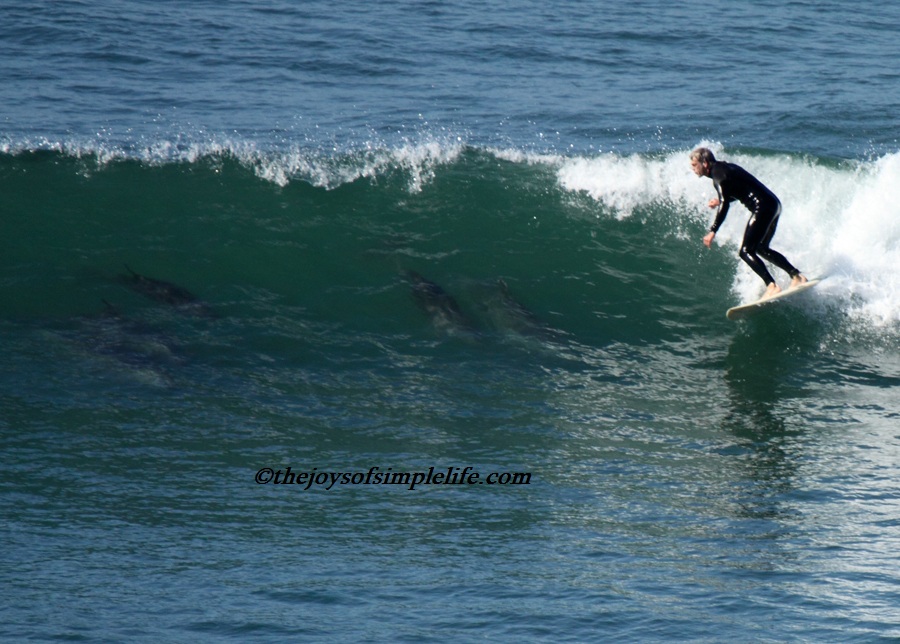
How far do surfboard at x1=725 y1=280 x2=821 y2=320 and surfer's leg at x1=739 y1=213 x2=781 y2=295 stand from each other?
0.16m

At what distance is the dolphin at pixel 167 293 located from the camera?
10.3 meters

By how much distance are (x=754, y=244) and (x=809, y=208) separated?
2.78 m

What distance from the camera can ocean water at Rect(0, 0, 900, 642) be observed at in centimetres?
587

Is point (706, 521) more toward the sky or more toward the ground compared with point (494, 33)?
more toward the ground

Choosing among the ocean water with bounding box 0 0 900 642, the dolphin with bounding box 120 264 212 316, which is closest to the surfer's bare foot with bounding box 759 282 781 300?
the ocean water with bounding box 0 0 900 642

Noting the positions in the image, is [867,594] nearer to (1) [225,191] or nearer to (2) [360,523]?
(2) [360,523]

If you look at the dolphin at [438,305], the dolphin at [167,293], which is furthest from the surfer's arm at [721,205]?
the dolphin at [167,293]

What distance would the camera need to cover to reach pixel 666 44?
66.5 ft

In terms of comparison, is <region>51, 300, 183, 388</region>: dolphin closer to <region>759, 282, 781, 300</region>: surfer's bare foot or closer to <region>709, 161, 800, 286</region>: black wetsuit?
<region>709, 161, 800, 286</region>: black wetsuit

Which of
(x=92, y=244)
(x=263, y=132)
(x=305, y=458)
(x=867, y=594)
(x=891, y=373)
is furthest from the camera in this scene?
(x=263, y=132)

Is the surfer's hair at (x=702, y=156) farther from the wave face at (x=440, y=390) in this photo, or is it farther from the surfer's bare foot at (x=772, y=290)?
the wave face at (x=440, y=390)

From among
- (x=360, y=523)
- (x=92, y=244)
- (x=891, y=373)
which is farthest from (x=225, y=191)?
(x=891, y=373)

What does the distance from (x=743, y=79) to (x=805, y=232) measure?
7237mm

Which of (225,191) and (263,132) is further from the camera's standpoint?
(263,132)
